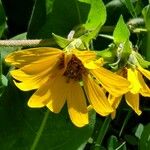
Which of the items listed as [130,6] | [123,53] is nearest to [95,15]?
[130,6]

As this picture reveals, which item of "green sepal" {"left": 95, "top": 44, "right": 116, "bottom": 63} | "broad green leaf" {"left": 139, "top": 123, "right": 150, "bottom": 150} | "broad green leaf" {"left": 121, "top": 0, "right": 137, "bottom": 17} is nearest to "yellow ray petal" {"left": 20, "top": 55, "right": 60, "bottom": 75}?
"green sepal" {"left": 95, "top": 44, "right": 116, "bottom": 63}

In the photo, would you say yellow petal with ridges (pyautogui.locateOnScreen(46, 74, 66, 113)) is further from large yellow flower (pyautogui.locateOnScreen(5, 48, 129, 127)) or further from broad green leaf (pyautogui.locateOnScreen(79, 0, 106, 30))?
broad green leaf (pyautogui.locateOnScreen(79, 0, 106, 30))

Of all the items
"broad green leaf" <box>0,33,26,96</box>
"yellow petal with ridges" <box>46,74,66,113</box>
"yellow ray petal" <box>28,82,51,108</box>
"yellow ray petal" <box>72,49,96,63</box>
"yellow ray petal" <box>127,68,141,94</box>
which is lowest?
"broad green leaf" <box>0,33,26,96</box>

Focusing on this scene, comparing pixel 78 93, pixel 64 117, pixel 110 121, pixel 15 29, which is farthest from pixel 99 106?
pixel 15 29

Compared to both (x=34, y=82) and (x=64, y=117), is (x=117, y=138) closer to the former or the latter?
(x=64, y=117)

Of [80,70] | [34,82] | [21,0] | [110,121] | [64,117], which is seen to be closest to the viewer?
[34,82]
